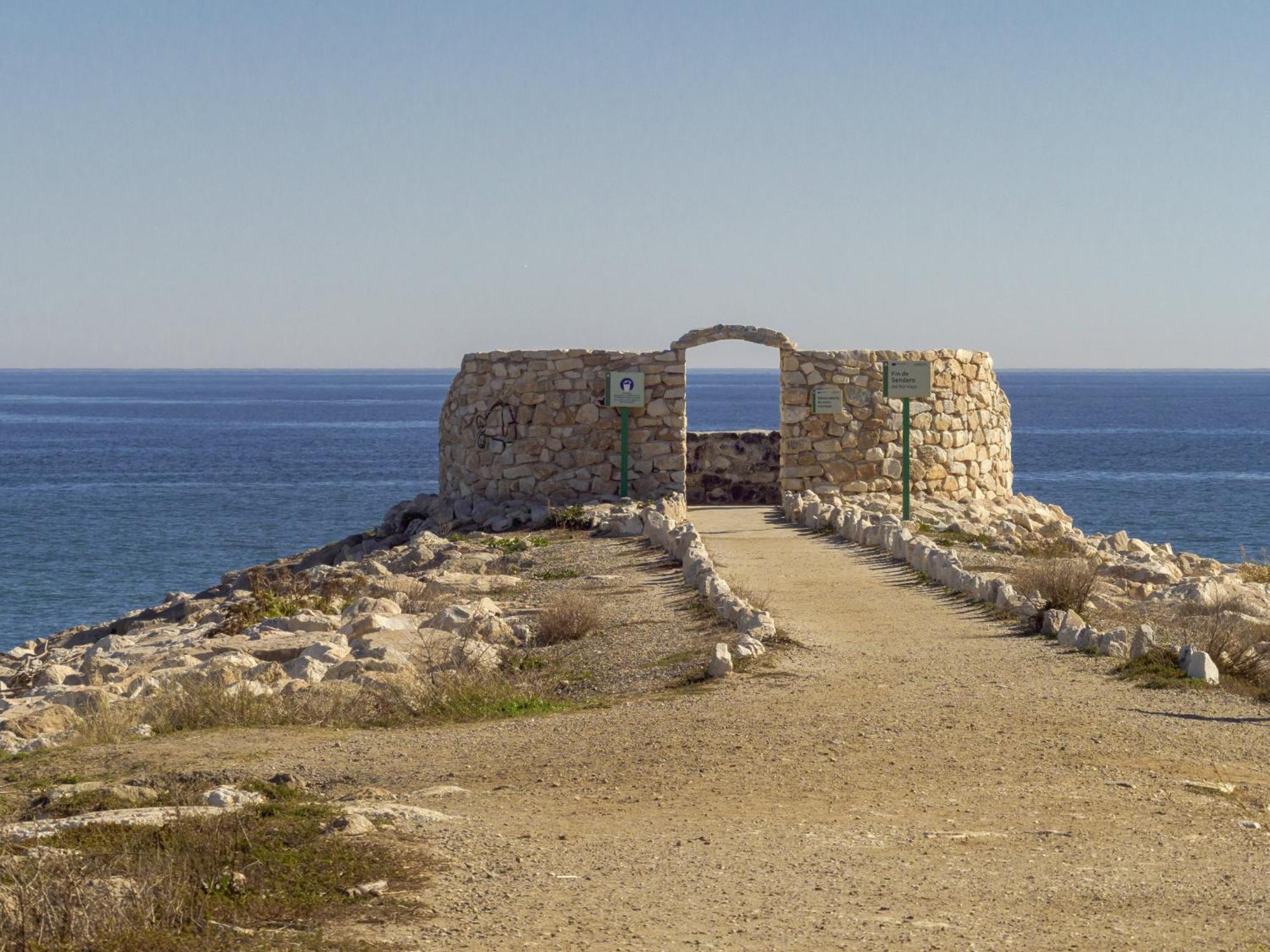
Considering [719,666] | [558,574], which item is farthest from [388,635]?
[558,574]

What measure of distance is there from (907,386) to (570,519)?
16.1 feet

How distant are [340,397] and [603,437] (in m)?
161

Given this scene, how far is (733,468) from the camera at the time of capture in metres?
25.5

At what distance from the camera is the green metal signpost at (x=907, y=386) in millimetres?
21359

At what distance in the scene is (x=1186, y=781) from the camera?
7969 millimetres

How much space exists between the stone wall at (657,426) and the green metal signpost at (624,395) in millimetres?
217

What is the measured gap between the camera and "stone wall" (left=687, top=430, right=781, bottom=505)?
83.1 ft

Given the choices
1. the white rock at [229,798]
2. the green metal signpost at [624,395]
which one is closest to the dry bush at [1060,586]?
the white rock at [229,798]

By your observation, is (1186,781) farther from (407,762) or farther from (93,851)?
(93,851)

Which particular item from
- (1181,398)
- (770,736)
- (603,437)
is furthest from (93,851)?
(1181,398)

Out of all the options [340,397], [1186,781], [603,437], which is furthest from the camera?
[340,397]

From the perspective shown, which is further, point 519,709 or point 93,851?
point 519,709

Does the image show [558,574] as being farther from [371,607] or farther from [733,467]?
[733,467]

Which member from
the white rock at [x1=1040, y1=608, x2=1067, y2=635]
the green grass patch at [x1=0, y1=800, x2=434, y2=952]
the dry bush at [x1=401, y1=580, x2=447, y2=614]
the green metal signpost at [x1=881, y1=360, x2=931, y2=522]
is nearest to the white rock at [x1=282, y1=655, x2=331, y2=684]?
the dry bush at [x1=401, y1=580, x2=447, y2=614]
